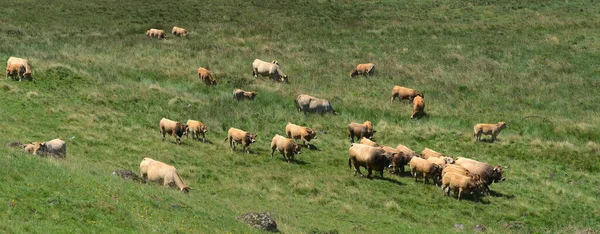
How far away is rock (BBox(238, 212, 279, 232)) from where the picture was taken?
2005cm

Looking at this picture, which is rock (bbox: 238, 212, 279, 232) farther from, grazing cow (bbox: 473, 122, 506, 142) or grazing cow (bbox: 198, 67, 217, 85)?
grazing cow (bbox: 198, 67, 217, 85)

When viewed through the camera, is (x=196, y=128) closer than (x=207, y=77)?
Yes

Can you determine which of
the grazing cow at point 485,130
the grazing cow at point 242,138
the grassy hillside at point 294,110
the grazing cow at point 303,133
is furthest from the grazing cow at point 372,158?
the grazing cow at point 485,130

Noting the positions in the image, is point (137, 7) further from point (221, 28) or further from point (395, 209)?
point (395, 209)

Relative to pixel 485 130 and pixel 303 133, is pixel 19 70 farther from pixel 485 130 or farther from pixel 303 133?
pixel 485 130

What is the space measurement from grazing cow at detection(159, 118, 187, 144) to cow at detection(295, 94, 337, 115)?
9792 millimetres

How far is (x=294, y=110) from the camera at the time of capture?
A: 41438 mm

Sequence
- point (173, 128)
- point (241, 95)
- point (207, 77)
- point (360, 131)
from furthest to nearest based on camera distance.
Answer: point (207, 77)
point (241, 95)
point (360, 131)
point (173, 128)

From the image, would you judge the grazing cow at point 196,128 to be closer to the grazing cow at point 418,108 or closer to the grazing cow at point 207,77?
the grazing cow at point 207,77

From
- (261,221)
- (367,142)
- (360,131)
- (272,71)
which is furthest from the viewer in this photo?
(272,71)

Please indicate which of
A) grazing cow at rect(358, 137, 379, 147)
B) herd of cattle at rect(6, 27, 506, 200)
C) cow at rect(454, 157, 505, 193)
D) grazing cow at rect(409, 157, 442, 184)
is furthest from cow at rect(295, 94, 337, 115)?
cow at rect(454, 157, 505, 193)

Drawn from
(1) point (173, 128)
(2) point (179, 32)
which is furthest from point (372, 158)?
(2) point (179, 32)

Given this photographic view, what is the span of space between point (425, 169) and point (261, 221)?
11.1m

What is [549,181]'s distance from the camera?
30.6 m
